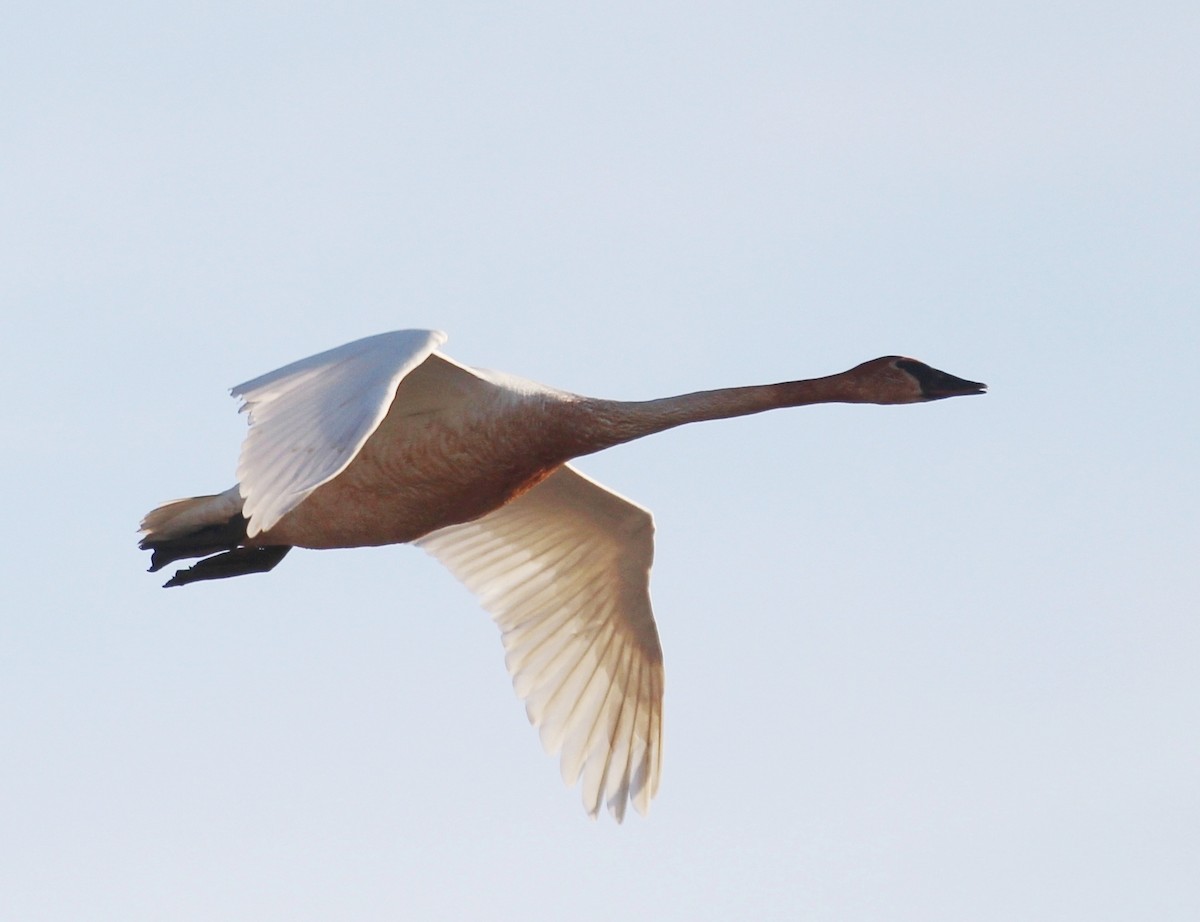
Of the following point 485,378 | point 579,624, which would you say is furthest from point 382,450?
point 579,624

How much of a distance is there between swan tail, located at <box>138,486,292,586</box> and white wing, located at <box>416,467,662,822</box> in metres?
1.33

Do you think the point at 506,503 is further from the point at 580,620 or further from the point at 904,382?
the point at 904,382

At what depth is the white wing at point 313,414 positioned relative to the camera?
32.8ft

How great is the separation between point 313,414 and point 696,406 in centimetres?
269

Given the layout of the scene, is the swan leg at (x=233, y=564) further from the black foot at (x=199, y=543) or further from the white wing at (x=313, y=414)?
the white wing at (x=313, y=414)

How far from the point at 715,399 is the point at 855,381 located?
782 millimetres

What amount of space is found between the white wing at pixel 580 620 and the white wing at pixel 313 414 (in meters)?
3.05

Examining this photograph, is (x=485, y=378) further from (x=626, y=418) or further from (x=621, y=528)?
(x=621, y=528)

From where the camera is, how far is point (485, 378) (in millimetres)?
12445

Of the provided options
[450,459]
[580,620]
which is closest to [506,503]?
[450,459]

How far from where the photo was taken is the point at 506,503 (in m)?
13.1

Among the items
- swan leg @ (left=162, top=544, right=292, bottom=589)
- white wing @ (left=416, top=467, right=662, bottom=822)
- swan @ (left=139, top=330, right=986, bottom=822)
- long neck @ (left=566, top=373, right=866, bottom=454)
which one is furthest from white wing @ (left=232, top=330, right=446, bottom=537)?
white wing @ (left=416, top=467, right=662, bottom=822)

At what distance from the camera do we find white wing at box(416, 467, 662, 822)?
14.3 m

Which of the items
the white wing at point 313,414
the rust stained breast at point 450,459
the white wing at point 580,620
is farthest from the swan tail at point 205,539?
the white wing at point 313,414
